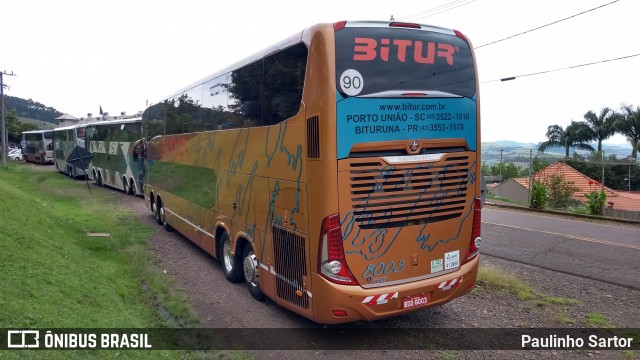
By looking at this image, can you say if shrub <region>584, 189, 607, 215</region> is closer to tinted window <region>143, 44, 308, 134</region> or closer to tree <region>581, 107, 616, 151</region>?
tinted window <region>143, 44, 308, 134</region>

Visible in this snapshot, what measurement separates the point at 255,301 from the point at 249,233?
3.71ft

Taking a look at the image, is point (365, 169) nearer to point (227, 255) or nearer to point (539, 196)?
point (227, 255)

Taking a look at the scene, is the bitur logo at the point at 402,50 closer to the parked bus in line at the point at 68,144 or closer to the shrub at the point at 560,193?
the shrub at the point at 560,193

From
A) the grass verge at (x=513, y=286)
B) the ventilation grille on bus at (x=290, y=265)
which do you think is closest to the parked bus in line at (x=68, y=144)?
the ventilation grille on bus at (x=290, y=265)

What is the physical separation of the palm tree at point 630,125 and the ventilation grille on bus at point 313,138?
46.7m

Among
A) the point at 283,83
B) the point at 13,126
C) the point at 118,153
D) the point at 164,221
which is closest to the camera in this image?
the point at 283,83

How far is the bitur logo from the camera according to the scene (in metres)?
5.22

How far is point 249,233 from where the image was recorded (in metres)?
7.27

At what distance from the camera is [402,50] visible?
17.9 feet

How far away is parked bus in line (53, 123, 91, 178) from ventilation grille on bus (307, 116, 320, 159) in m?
24.9

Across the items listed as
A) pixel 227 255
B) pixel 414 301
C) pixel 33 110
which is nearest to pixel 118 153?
pixel 227 255

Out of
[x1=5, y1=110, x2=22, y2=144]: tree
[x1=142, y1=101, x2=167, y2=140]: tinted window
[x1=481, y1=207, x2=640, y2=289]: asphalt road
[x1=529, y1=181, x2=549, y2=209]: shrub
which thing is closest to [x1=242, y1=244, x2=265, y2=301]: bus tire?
[x1=481, y1=207, x2=640, y2=289]: asphalt road

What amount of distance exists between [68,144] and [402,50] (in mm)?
31839

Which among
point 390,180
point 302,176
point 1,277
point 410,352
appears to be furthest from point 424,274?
point 1,277
